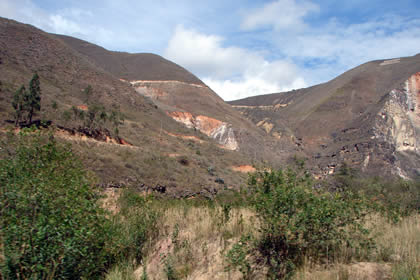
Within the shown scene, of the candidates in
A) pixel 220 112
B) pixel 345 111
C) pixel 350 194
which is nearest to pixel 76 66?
pixel 220 112

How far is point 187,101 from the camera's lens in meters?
63.2

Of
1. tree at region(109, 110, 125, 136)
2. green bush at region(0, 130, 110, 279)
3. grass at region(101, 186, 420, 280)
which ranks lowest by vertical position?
grass at region(101, 186, 420, 280)

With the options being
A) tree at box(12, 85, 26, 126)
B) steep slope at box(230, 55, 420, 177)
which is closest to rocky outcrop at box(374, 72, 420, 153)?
steep slope at box(230, 55, 420, 177)

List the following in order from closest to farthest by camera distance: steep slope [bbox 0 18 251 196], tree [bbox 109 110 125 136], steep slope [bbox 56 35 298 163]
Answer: steep slope [bbox 0 18 251 196]
tree [bbox 109 110 125 136]
steep slope [bbox 56 35 298 163]

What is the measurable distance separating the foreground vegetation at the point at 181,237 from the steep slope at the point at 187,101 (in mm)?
42320

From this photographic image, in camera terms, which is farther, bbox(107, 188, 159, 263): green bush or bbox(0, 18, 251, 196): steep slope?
bbox(0, 18, 251, 196): steep slope

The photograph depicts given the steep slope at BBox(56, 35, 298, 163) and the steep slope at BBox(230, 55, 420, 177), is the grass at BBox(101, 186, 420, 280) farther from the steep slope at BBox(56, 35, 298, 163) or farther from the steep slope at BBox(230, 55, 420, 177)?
the steep slope at BBox(56, 35, 298, 163)

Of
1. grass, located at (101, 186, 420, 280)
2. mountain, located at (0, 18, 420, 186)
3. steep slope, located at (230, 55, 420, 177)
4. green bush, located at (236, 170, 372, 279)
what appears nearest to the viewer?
grass, located at (101, 186, 420, 280)

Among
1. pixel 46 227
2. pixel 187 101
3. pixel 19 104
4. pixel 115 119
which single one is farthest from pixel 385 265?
pixel 187 101

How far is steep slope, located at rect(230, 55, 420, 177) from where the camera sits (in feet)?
165

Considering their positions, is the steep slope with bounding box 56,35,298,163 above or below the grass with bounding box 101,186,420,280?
above

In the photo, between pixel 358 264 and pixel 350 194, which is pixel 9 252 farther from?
pixel 350 194

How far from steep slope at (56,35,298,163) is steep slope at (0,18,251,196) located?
12.0m

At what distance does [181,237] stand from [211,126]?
51084mm
